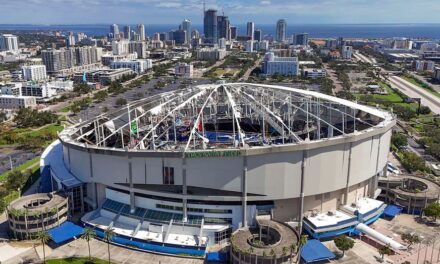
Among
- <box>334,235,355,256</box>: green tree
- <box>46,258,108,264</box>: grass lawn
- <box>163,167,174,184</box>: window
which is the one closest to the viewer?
<box>46,258,108,264</box>: grass lawn

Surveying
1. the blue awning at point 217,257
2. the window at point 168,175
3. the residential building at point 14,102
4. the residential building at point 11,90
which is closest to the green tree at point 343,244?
the blue awning at point 217,257

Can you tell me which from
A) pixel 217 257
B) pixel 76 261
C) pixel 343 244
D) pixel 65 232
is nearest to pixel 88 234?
pixel 76 261

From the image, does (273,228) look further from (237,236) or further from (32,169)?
(32,169)

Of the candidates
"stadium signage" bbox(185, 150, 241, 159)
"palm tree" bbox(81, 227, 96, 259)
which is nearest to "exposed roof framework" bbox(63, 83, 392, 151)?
"stadium signage" bbox(185, 150, 241, 159)

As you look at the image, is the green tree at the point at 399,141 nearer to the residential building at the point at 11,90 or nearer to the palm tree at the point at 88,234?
the palm tree at the point at 88,234

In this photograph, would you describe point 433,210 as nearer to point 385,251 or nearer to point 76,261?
point 385,251

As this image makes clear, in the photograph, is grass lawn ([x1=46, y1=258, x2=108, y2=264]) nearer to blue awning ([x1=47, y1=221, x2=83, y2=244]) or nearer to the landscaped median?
the landscaped median
